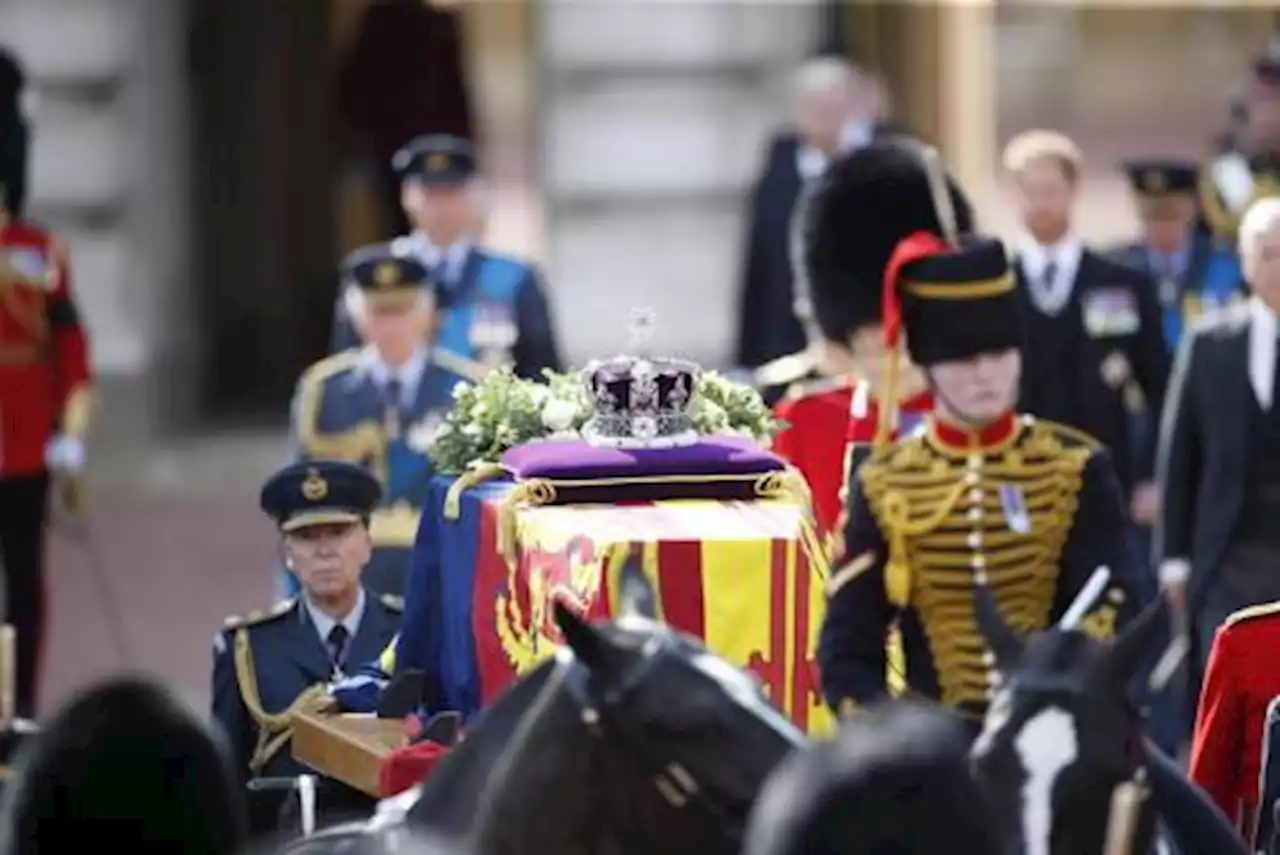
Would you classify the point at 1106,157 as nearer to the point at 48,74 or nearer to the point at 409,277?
the point at 48,74

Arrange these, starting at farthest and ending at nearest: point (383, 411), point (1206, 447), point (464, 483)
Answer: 1. point (383, 411)
2. point (1206, 447)
3. point (464, 483)

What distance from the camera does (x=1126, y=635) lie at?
18.1 ft

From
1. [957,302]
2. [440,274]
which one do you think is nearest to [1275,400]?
[440,274]

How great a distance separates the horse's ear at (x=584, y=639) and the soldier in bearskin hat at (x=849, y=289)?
10.3 feet

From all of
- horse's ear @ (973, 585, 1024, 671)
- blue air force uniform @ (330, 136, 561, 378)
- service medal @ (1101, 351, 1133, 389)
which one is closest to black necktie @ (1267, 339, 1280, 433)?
service medal @ (1101, 351, 1133, 389)

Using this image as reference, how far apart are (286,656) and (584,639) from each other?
2.88 meters

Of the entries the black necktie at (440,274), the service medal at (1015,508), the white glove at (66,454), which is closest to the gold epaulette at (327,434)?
the black necktie at (440,274)

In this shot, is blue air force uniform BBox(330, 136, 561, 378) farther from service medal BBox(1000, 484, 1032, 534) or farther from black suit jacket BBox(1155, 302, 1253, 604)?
service medal BBox(1000, 484, 1032, 534)

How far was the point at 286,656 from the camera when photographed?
829 centimetres

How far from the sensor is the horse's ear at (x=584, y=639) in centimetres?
546

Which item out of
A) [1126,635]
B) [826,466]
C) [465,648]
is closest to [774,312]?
[826,466]

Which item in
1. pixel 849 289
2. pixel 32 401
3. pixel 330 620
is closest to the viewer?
pixel 330 620

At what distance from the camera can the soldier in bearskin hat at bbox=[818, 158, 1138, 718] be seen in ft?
22.4

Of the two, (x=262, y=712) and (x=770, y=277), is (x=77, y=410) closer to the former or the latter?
(x=770, y=277)
